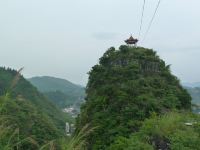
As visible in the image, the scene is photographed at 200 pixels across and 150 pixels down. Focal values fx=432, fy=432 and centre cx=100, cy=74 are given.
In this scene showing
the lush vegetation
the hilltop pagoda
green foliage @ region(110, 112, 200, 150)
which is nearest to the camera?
green foliage @ region(110, 112, 200, 150)

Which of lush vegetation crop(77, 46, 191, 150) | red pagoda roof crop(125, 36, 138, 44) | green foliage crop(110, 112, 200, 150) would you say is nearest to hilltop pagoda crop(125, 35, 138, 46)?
red pagoda roof crop(125, 36, 138, 44)

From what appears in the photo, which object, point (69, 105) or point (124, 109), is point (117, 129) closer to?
point (124, 109)

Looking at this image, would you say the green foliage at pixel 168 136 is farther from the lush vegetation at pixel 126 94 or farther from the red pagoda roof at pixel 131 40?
the red pagoda roof at pixel 131 40

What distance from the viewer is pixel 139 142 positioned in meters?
11.5

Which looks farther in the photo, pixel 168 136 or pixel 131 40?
pixel 131 40

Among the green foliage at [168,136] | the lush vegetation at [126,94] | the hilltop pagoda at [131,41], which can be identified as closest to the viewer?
the green foliage at [168,136]

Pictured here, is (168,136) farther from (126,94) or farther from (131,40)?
(131,40)

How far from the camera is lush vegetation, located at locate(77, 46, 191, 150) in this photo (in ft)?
56.7

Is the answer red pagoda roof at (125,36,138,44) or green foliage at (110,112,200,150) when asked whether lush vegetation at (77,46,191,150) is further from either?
green foliage at (110,112,200,150)

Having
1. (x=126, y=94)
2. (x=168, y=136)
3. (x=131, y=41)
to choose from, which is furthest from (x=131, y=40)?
(x=168, y=136)

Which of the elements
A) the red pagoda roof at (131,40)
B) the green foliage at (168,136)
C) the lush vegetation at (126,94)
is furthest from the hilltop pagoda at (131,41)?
the green foliage at (168,136)

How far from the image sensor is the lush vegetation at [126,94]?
17.3 metres

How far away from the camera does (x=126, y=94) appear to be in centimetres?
1847

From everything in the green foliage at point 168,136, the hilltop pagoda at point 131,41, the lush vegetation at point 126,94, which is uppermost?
the hilltop pagoda at point 131,41
